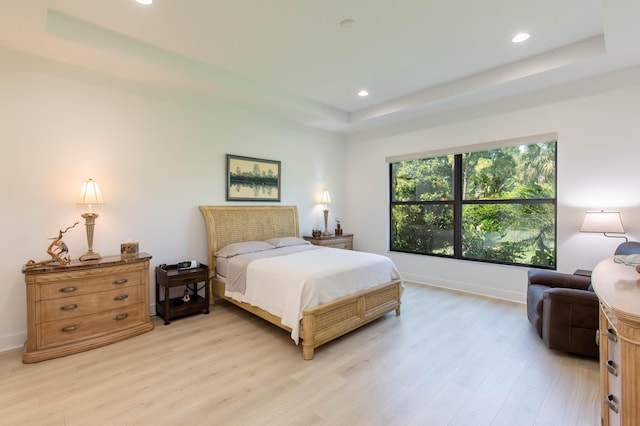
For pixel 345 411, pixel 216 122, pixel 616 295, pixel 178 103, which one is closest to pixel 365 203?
pixel 216 122

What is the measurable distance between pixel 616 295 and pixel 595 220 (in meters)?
2.64

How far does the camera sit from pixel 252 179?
4551 millimetres

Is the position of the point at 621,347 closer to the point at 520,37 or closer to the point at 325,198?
the point at 520,37

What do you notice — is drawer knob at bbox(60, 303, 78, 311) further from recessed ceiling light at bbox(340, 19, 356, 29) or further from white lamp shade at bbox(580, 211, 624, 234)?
white lamp shade at bbox(580, 211, 624, 234)

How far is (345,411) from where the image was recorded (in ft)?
6.29

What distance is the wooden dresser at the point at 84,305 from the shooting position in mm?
2525

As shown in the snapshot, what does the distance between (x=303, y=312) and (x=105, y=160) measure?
2772 mm

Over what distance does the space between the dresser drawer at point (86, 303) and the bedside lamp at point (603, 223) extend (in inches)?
191

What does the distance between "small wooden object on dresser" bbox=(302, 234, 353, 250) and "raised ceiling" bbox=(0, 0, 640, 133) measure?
228cm

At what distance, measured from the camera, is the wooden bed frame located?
2652 millimetres

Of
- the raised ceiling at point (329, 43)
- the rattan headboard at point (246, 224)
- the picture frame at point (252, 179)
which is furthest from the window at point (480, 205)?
the picture frame at point (252, 179)

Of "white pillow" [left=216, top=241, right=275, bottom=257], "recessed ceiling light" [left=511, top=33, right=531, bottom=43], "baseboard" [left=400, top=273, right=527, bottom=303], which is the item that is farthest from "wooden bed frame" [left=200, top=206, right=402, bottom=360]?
"recessed ceiling light" [left=511, top=33, right=531, bottom=43]

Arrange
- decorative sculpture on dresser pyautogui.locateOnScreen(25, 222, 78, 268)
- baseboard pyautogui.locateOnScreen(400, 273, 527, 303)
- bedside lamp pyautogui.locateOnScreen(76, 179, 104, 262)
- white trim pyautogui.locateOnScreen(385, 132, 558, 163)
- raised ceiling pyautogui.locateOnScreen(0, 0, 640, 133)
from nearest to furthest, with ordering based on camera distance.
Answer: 1. raised ceiling pyautogui.locateOnScreen(0, 0, 640, 133)
2. decorative sculpture on dresser pyautogui.locateOnScreen(25, 222, 78, 268)
3. bedside lamp pyautogui.locateOnScreen(76, 179, 104, 262)
4. white trim pyautogui.locateOnScreen(385, 132, 558, 163)
5. baseboard pyautogui.locateOnScreen(400, 273, 527, 303)

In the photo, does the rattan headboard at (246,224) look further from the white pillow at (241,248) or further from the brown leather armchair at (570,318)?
the brown leather armchair at (570,318)
